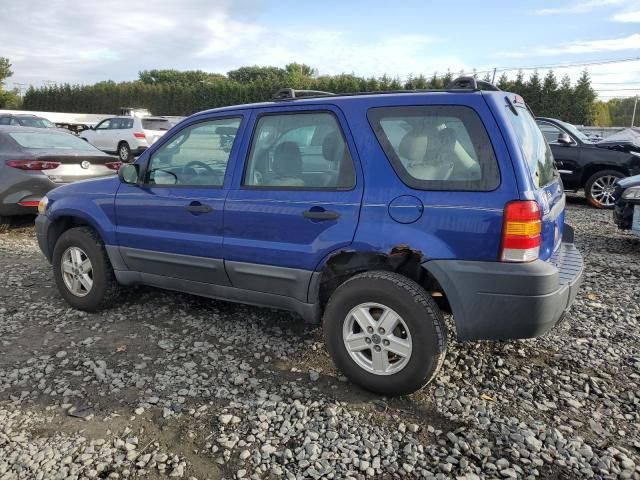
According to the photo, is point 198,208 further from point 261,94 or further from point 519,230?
point 261,94

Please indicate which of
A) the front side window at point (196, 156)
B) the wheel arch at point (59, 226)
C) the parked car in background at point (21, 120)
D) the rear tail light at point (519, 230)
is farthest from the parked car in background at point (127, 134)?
the rear tail light at point (519, 230)

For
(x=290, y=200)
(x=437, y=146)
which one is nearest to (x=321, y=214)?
(x=290, y=200)

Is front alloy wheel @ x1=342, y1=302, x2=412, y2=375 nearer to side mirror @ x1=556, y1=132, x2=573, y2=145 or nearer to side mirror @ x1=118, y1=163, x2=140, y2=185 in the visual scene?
side mirror @ x1=118, y1=163, x2=140, y2=185

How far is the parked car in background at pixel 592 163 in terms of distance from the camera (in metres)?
9.94

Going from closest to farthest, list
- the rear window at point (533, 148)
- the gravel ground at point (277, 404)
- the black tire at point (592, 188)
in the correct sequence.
Result: the gravel ground at point (277, 404)
the rear window at point (533, 148)
the black tire at point (592, 188)

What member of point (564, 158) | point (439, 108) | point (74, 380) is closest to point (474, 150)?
point (439, 108)

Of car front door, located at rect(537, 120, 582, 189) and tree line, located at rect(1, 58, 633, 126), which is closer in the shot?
car front door, located at rect(537, 120, 582, 189)

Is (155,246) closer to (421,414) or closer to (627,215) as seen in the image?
(421,414)

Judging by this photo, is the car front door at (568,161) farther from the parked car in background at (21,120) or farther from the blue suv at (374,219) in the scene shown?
the parked car in background at (21,120)

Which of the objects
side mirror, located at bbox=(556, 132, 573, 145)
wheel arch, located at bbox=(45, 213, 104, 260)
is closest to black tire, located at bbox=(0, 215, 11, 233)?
wheel arch, located at bbox=(45, 213, 104, 260)

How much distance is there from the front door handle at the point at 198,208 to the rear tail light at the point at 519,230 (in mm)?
2023

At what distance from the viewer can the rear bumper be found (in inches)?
110

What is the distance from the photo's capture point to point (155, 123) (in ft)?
66.3

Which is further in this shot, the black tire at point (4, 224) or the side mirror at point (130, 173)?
the black tire at point (4, 224)
